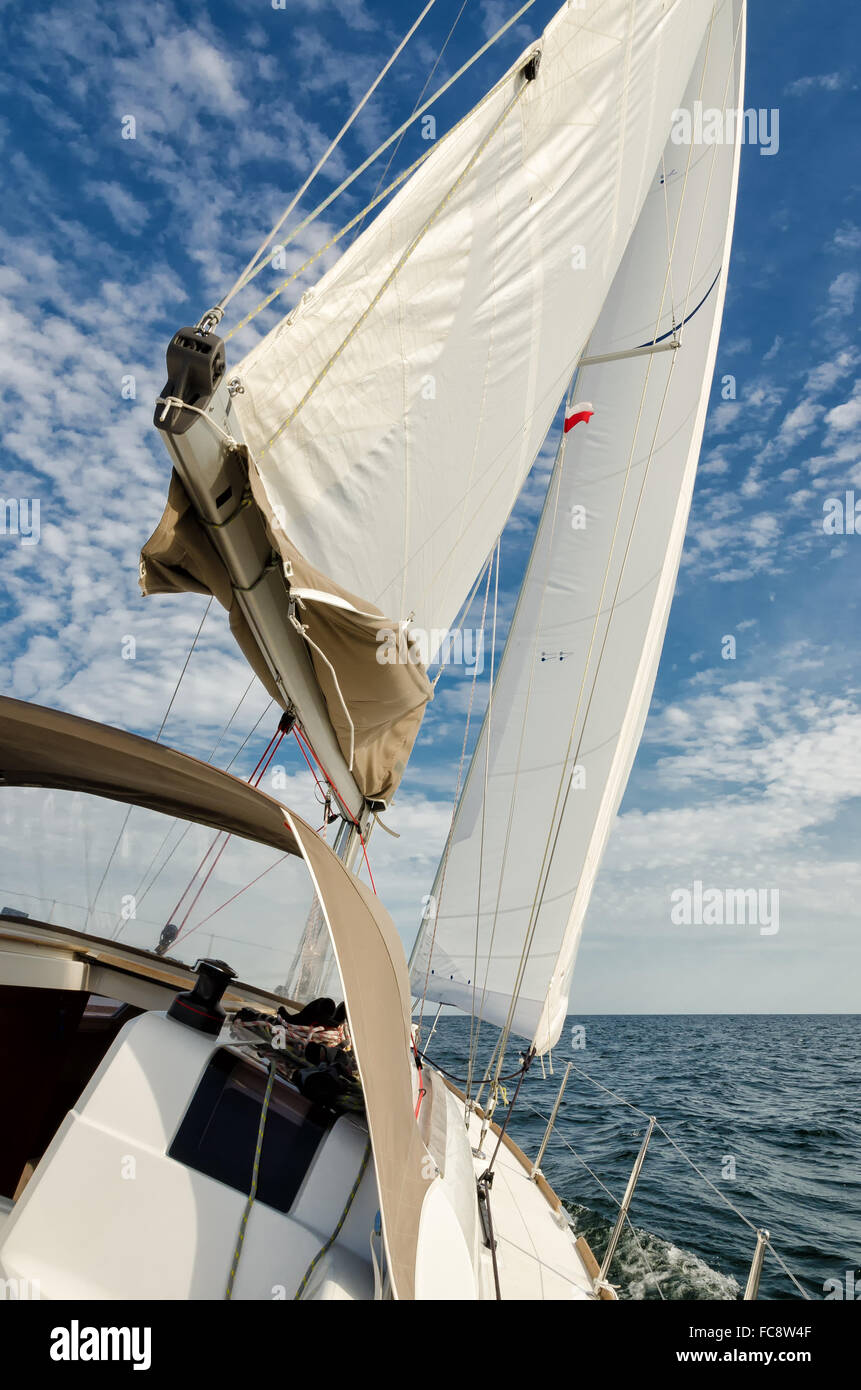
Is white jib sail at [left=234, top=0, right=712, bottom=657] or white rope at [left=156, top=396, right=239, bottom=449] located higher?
white jib sail at [left=234, top=0, right=712, bottom=657]

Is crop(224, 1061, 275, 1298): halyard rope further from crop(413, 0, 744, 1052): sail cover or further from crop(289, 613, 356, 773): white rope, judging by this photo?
crop(413, 0, 744, 1052): sail cover

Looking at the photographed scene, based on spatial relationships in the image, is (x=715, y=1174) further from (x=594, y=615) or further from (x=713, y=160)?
(x=713, y=160)

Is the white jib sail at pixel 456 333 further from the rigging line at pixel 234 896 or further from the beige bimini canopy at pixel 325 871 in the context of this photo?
the rigging line at pixel 234 896

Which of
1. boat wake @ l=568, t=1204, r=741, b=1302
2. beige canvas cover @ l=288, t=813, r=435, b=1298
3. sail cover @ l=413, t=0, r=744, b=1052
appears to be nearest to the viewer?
beige canvas cover @ l=288, t=813, r=435, b=1298

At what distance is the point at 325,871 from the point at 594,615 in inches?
263

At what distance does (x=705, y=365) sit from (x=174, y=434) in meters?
7.84

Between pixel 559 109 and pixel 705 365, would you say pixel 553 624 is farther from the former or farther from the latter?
pixel 559 109

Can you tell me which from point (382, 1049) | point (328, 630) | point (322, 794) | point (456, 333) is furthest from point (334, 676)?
point (456, 333)

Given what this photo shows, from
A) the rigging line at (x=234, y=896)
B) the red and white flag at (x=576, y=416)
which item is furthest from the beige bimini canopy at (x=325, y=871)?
the red and white flag at (x=576, y=416)

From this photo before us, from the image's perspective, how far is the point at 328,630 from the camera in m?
2.90

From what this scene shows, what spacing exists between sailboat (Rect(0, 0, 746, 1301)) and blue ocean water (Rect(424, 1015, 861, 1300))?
160 centimetres

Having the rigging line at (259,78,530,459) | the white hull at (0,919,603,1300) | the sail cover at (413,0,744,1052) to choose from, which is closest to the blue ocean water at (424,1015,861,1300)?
the sail cover at (413,0,744,1052)

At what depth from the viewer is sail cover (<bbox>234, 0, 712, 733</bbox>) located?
2926mm

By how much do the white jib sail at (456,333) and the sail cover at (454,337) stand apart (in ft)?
0.03
